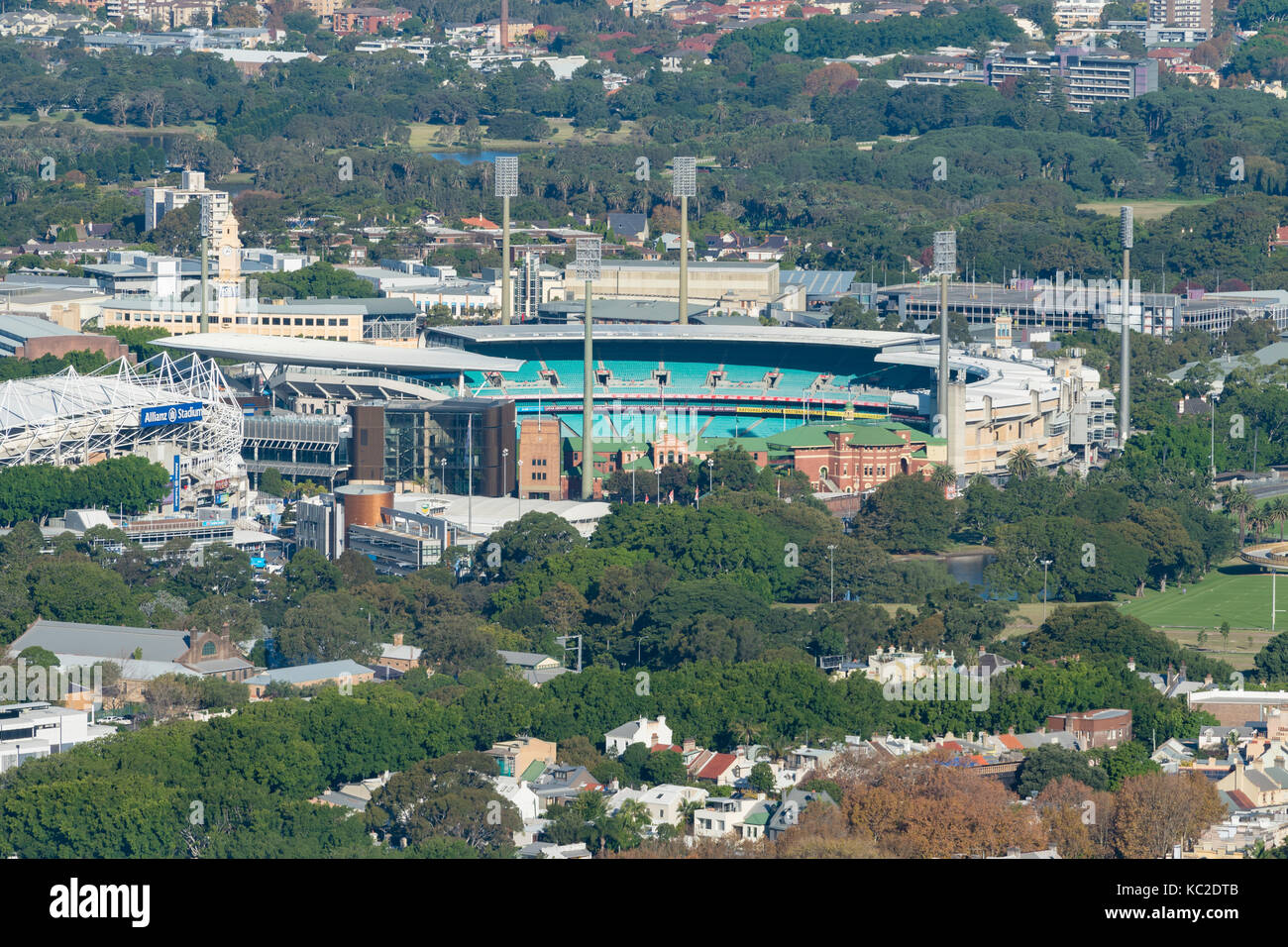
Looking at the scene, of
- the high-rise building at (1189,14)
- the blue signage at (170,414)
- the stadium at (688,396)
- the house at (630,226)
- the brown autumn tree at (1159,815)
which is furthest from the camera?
the high-rise building at (1189,14)

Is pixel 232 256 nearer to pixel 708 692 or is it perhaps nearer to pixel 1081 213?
pixel 1081 213

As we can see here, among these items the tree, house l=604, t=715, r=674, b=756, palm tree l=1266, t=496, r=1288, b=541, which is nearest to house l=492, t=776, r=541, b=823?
the tree

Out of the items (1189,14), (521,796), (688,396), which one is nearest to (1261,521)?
(688,396)

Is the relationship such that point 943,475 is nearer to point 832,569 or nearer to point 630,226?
point 832,569

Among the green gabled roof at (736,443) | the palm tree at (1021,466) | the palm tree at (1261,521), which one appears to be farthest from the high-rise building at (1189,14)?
the palm tree at (1261,521)

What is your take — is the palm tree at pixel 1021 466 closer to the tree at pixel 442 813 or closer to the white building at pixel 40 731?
the white building at pixel 40 731
